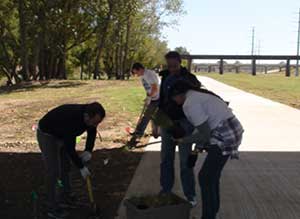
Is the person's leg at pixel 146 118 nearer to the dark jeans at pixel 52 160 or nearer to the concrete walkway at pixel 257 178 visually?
the concrete walkway at pixel 257 178

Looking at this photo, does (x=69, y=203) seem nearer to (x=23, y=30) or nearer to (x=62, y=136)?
(x=62, y=136)

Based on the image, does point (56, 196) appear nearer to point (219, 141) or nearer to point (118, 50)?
point (219, 141)

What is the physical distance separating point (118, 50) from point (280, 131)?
151 feet

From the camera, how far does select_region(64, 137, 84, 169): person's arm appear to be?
575 cm

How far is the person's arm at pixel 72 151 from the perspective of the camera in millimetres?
5754

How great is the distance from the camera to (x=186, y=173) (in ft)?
21.0

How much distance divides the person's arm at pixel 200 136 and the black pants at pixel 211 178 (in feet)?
0.37

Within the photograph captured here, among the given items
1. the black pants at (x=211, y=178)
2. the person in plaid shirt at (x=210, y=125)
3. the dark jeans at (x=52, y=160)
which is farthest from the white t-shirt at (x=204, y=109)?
the dark jeans at (x=52, y=160)

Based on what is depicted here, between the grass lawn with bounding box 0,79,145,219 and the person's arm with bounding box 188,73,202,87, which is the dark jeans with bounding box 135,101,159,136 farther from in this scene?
the person's arm with bounding box 188,73,202,87

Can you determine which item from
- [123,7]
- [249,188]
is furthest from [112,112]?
[123,7]

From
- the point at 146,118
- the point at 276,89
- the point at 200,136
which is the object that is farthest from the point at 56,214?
the point at 276,89

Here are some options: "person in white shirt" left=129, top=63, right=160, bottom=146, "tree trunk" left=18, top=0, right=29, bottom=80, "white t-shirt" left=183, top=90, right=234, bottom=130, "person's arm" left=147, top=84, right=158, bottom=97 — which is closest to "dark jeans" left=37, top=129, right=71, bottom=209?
"white t-shirt" left=183, top=90, right=234, bottom=130

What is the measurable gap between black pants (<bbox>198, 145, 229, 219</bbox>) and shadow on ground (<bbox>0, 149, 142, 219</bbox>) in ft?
3.82

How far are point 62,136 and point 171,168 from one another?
1463 mm
